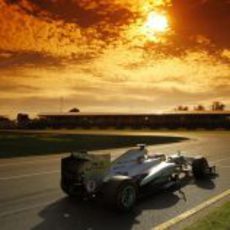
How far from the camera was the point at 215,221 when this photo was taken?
7914mm

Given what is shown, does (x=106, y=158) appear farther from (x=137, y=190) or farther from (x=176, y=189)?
(x=176, y=189)

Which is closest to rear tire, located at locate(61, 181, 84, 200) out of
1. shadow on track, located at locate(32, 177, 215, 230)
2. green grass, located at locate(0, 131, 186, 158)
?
shadow on track, located at locate(32, 177, 215, 230)

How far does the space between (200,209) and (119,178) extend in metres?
1.74

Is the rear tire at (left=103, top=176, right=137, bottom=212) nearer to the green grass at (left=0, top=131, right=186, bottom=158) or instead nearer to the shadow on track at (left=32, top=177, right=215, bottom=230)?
the shadow on track at (left=32, top=177, right=215, bottom=230)

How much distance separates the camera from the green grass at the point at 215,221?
7523 mm

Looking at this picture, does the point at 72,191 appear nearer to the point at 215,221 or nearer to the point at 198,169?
the point at 215,221

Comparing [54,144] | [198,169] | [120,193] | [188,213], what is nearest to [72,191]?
[120,193]

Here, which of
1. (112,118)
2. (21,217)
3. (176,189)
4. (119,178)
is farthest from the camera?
(112,118)

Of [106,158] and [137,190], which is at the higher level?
[106,158]

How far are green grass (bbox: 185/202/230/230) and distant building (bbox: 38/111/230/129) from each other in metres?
80.2

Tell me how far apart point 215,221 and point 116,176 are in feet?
7.73

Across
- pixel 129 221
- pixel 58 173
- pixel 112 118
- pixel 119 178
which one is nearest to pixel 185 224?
pixel 129 221

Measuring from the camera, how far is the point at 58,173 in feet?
50.3

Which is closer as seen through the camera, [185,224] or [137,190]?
[185,224]
